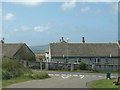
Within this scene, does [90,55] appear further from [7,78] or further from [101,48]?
[7,78]

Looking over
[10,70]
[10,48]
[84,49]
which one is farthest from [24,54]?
[10,70]

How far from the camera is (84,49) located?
6184cm

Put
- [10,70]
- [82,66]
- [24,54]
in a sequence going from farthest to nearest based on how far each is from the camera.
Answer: [24,54], [82,66], [10,70]

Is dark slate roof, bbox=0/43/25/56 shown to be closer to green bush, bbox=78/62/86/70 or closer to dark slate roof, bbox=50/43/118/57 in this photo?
dark slate roof, bbox=50/43/118/57

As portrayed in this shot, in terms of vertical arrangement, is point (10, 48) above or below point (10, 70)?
above

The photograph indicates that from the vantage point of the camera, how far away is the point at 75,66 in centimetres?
5116

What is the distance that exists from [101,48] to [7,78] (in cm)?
3882

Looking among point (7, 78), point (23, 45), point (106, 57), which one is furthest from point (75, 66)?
point (7, 78)

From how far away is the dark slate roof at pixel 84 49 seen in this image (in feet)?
197

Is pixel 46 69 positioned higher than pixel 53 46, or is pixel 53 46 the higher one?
pixel 53 46

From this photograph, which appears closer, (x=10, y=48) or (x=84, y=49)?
(x=10, y=48)

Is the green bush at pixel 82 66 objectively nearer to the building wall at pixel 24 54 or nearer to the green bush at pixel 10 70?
the building wall at pixel 24 54

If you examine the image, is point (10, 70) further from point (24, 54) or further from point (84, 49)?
point (84, 49)

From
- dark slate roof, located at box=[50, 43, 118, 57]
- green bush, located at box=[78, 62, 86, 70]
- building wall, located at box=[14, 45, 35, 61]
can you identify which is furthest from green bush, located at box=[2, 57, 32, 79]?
dark slate roof, located at box=[50, 43, 118, 57]
